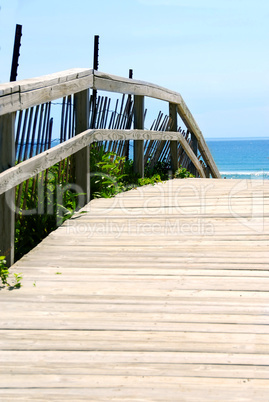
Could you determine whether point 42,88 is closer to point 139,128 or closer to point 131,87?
point 131,87

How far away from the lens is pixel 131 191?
246 inches

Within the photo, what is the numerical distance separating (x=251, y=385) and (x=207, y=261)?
5.03ft

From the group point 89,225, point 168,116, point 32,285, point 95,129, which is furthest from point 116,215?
point 168,116

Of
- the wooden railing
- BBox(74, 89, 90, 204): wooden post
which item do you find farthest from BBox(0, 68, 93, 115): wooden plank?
BBox(74, 89, 90, 204): wooden post

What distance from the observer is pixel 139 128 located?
6898 millimetres

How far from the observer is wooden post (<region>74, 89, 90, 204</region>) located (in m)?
5.10

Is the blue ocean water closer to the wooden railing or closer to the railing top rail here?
the wooden railing

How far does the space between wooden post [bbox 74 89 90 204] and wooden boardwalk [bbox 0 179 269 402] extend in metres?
0.65

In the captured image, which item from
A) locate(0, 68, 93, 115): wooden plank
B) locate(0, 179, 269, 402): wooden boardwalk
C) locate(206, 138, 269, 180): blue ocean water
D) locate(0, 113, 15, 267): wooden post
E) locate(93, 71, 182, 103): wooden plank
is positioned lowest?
locate(206, 138, 269, 180): blue ocean water

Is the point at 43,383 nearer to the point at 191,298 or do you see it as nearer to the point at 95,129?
the point at 191,298

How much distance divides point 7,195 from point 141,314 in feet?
4.07

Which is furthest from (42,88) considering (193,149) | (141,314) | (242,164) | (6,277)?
(242,164)

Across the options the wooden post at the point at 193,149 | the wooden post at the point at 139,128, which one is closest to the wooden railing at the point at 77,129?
the wooden post at the point at 139,128

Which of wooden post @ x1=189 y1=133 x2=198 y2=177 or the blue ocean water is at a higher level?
wooden post @ x1=189 y1=133 x2=198 y2=177
